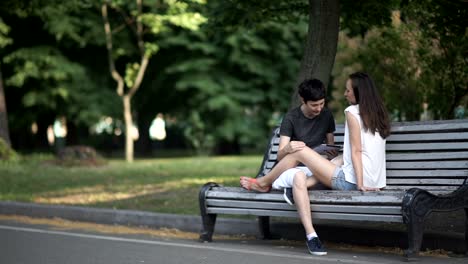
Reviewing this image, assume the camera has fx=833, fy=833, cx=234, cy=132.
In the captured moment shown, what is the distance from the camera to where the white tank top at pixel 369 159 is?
25.0 ft

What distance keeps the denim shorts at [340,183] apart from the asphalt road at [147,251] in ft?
1.98

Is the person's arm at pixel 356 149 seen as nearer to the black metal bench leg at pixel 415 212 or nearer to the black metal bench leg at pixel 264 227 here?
the black metal bench leg at pixel 415 212

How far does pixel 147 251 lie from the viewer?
25.7 feet

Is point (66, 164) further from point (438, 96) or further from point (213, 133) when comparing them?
point (213, 133)

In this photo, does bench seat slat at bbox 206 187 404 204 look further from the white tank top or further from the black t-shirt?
the black t-shirt

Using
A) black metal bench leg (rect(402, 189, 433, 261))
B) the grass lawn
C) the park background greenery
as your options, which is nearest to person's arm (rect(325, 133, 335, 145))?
black metal bench leg (rect(402, 189, 433, 261))

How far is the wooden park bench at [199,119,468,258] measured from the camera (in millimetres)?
6934

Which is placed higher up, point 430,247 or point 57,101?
point 57,101

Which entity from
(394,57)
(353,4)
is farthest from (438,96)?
(353,4)

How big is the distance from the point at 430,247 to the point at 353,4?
4.50 metres

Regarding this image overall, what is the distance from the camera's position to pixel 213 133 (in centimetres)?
3375

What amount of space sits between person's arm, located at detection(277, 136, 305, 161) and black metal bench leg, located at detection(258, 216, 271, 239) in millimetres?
1049

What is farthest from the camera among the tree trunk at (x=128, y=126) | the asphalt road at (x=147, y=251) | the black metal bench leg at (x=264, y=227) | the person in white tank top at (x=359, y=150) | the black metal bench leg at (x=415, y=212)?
the tree trunk at (x=128, y=126)

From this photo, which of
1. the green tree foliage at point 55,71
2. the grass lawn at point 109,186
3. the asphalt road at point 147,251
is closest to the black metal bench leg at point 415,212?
the asphalt road at point 147,251
